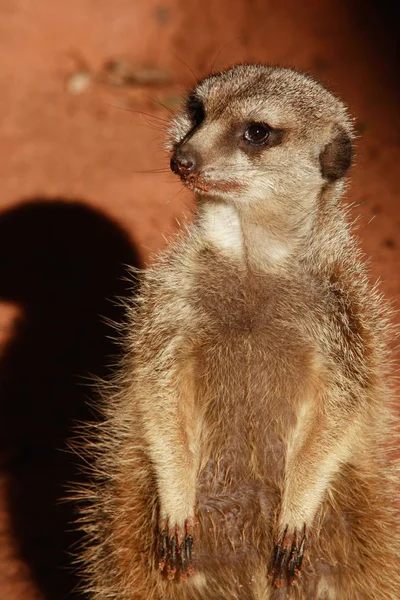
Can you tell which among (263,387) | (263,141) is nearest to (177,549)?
(263,387)

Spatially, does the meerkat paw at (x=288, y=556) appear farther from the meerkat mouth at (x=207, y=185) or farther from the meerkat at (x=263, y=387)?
the meerkat mouth at (x=207, y=185)

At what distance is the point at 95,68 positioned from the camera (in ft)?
19.6

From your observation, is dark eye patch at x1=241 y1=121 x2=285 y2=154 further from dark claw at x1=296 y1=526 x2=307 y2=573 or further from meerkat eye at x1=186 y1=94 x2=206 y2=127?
dark claw at x1=296 y1=526 x2=307 y2=573

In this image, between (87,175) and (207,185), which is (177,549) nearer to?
(207,185)

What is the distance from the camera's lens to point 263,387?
2766 mm

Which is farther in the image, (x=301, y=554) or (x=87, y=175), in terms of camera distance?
(x=87, y=175)

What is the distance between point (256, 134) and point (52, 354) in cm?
189

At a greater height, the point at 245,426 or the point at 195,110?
the point at 195,110

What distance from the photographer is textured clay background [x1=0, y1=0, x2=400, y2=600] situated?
151 inches

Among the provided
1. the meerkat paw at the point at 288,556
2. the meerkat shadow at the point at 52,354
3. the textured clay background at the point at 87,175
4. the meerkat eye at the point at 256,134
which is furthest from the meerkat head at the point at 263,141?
the meerkat paw at the point at 288,556

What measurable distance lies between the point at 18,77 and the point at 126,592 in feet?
12.3

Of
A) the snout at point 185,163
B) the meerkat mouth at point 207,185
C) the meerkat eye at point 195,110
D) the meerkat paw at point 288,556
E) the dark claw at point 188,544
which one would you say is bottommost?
the meerkat paw at point 288,556

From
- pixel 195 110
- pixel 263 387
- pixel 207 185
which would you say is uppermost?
pixel 195 110

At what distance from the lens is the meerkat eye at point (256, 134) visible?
2.72m
